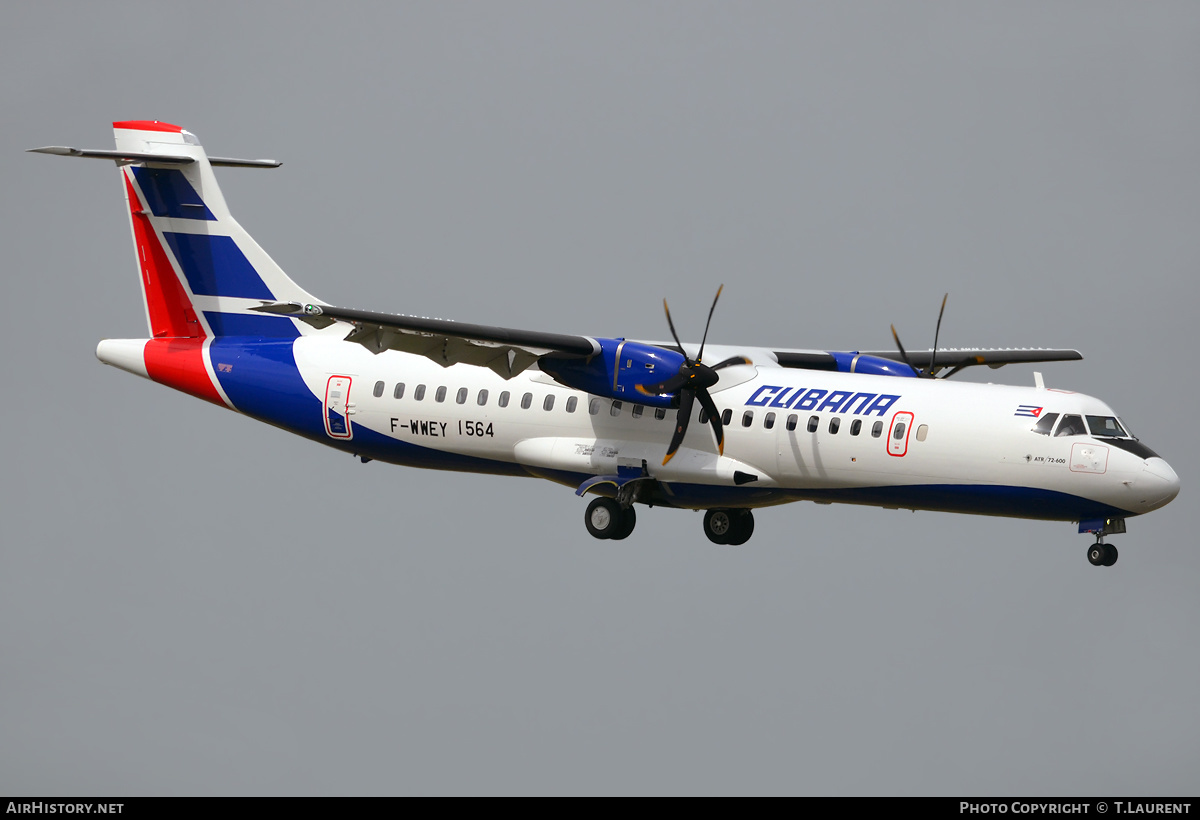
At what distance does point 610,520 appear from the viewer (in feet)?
96.6

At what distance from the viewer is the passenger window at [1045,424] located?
86.3 ft

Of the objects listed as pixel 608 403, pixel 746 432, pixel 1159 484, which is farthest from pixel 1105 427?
pixel 608 403

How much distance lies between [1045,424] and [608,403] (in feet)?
27.2

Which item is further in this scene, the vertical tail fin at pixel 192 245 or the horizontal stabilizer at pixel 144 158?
the vertical tail fin at pixel 192 245

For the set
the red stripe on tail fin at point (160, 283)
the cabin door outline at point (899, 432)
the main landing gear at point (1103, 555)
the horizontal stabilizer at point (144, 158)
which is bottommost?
the main landing gear at point (1103, 555)

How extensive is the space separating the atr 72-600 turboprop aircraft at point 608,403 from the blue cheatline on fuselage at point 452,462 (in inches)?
1.6

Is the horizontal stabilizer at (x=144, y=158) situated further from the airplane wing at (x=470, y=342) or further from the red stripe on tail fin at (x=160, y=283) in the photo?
the airplane wing at (x=470, y=342)

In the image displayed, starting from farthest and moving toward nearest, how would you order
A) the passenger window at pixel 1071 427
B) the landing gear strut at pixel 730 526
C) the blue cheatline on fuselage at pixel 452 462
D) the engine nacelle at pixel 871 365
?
1. the engine nacelle at pixel 871 365
2. the landing gear strut at pixel 730 526
3. the blue cheatline on fuselage at pixel 452 462
4. the passenger window at pixel 1071 427

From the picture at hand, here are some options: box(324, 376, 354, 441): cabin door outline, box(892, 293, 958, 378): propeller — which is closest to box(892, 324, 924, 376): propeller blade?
box(892, 293, 958, 378): propeller

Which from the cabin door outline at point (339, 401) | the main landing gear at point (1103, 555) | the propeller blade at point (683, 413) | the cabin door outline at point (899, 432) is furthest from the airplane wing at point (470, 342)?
the main landing gear at point (1103, 555)

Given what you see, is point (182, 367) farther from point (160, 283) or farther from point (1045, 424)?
point (1045, 424)

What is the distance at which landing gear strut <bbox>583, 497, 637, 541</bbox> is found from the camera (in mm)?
29422

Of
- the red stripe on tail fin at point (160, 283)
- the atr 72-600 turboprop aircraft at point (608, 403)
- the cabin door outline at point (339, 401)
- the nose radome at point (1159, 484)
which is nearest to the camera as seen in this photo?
the nose radome at point (1159, 484)

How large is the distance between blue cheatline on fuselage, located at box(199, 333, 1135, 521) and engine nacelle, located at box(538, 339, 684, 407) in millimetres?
2121
